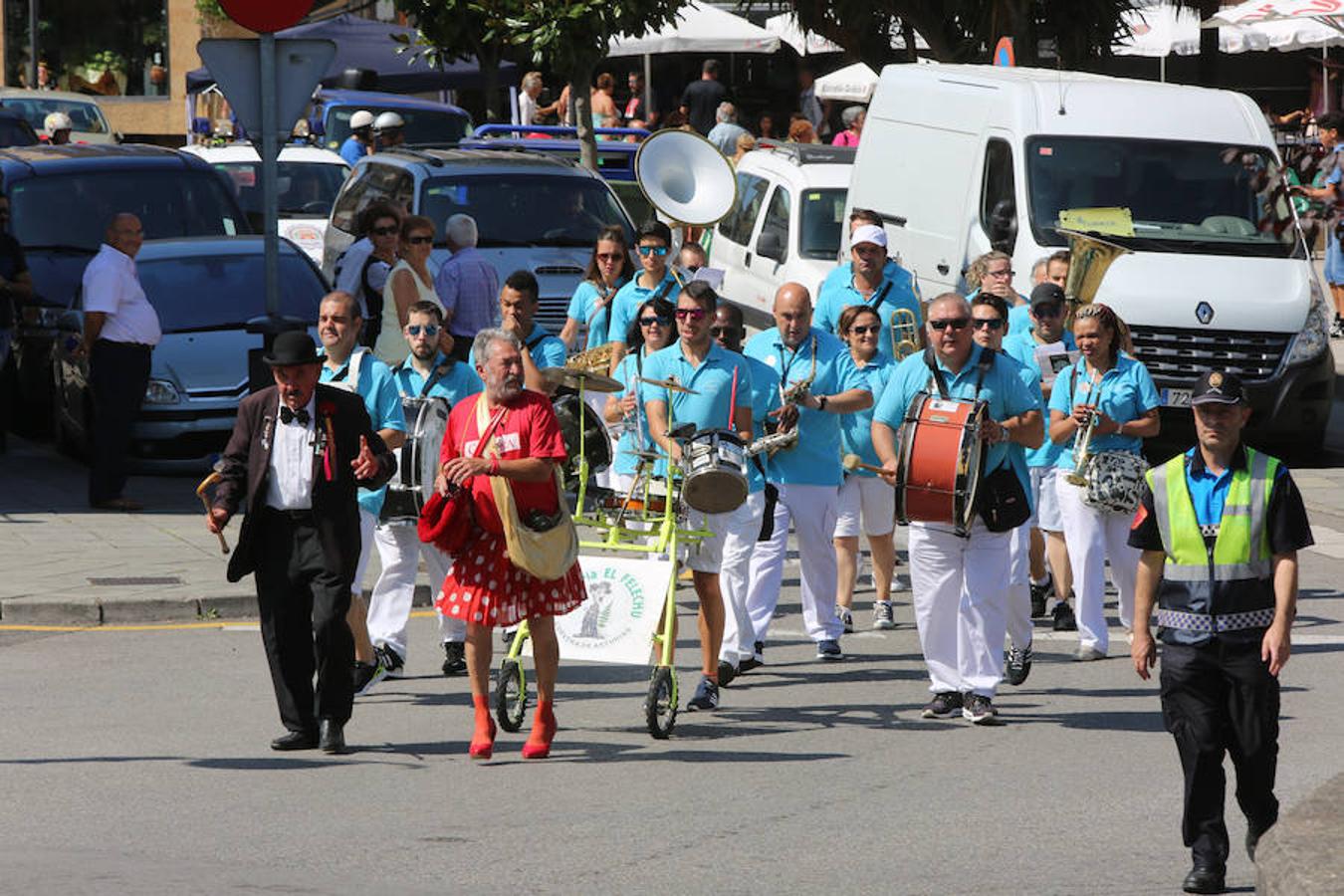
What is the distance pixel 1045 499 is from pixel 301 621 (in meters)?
4.57

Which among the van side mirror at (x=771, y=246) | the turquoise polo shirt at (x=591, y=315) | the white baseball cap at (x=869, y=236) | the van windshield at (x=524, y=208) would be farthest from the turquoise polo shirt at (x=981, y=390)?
the van side mirror at (x=771, y=246)

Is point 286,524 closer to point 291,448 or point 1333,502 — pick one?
point 291,448

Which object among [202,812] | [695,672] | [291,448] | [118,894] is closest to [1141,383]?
[695,672]

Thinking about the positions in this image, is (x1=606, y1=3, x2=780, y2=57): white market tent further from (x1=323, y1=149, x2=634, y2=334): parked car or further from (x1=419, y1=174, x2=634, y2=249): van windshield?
(x1=419, y1=174, x2=634, y2=249): van windshield

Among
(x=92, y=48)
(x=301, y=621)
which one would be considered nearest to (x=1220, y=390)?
(x=301, y=621)

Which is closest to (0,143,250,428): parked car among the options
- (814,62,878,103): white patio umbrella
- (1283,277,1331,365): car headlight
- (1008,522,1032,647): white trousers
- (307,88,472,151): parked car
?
(1283,277,1331,365): car headlight

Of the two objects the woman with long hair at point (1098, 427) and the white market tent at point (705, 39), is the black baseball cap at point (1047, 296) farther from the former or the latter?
the white market tent at point (705, 39)

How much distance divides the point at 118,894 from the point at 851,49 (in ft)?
87.1

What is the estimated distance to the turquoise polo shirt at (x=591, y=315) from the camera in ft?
48.6

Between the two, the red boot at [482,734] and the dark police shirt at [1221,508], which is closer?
the dark police shirt at [1221,508]

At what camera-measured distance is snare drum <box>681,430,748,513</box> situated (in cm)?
992

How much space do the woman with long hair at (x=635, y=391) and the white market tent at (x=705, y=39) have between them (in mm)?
23601

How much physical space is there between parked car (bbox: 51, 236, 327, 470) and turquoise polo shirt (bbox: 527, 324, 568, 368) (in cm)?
415

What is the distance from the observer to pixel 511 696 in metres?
10.1
